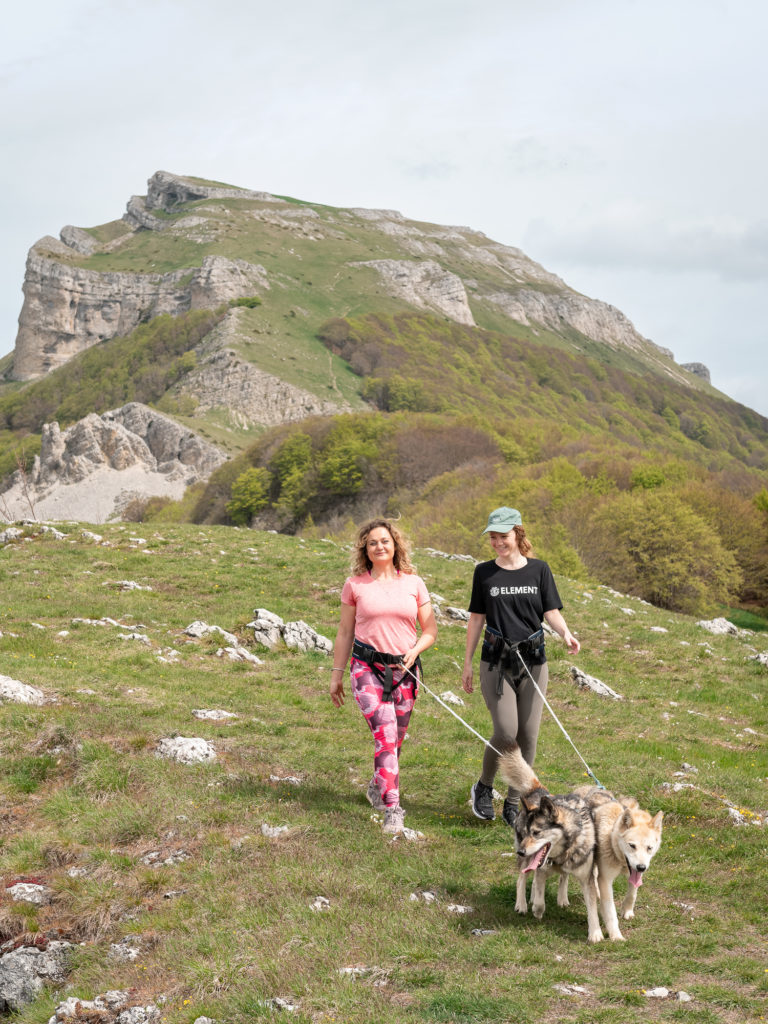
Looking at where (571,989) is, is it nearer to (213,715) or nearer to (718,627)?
(213,715)

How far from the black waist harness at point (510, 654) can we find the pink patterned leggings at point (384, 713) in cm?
93

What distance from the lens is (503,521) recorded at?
25.7 ft

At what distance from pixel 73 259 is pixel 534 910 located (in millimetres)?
220273

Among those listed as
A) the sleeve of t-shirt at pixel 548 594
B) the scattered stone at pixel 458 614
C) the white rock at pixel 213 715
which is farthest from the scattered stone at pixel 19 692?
the scattered stone at pixel 458 614

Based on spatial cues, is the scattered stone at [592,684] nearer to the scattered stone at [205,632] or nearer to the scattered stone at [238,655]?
the scattered stone at [238,655]

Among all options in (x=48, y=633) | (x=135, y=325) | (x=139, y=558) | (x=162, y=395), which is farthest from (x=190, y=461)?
(x=48, y=633)

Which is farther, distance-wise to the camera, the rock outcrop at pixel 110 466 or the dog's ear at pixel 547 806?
the rock outcrop at pixel 110 466

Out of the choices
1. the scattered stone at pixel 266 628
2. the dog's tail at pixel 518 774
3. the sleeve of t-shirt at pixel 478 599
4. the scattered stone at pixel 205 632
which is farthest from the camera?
the scattered stone at pixel 266 628

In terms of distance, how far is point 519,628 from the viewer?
7.81 m

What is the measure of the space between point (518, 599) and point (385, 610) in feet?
4.48

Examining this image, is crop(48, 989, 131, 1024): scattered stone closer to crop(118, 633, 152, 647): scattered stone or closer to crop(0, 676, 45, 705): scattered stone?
crop(0, 676, 45, 705): scattered stone

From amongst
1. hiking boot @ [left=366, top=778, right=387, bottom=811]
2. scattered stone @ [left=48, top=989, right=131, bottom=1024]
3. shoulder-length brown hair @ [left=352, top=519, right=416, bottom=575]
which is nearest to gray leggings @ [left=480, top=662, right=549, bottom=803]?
shoulder-length brown hair @ [left=352, top=519, right=416, bottom=575]

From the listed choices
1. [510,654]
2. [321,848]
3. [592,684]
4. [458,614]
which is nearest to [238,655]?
[458,614]

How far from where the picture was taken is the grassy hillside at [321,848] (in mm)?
5375
